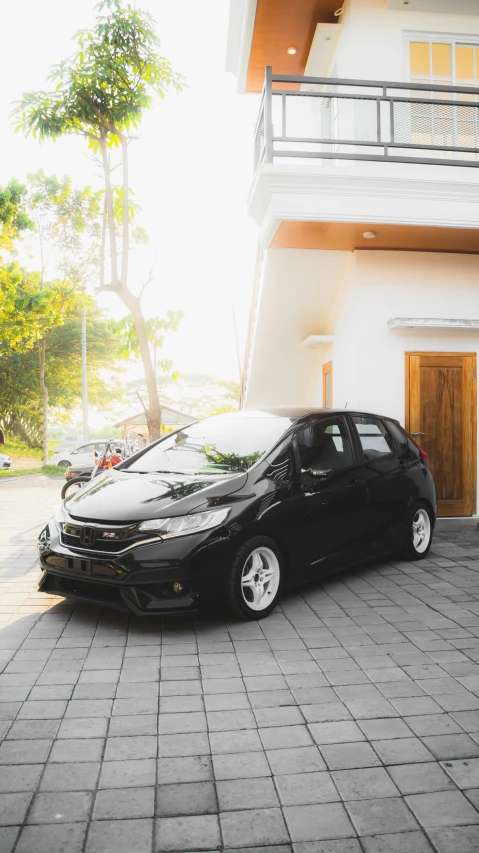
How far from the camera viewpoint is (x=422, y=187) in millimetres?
8477

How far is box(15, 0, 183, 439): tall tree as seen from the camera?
35.3 ft

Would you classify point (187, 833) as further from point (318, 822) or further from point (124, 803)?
A: point (318, 822)

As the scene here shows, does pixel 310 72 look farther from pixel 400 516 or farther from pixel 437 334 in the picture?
pixel 400 516

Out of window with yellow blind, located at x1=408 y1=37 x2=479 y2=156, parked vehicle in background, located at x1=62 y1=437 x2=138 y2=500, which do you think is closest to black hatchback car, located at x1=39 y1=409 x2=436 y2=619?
window with yellow blind, located at x1=408 y1=37 x2=479 y2=156

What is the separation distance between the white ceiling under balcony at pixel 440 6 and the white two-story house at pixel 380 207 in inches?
0.7

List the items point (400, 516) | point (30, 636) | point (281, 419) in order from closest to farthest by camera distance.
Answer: point (30, 636) < point (281, 419) < point (400, 516)

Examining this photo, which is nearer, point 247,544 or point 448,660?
point 448,660

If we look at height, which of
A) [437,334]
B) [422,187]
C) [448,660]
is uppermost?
[422,187]

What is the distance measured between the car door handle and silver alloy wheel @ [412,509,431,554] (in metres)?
1.25

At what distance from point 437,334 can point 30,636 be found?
7005mm

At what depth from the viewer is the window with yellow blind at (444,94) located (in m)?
8.70

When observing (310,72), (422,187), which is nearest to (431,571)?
(422,187)

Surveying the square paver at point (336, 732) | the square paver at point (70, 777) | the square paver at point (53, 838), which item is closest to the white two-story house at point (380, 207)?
the square paver at point (336, 732)

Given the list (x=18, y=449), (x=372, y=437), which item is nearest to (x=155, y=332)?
(x=372, y=437)
